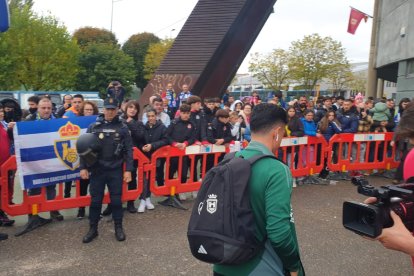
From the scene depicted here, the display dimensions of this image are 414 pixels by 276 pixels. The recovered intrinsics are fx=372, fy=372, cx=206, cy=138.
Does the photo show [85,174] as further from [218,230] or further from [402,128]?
[402,128]

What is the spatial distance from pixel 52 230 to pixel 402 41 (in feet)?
60.0

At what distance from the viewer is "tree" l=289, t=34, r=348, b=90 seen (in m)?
43.8

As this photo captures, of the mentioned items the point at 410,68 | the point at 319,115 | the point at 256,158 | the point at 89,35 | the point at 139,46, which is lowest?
the point at 319,115

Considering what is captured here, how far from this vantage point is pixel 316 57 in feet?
145

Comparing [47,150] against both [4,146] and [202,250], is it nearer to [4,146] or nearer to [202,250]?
[4,146]

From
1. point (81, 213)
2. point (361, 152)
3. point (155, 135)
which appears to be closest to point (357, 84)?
point (361, 152)

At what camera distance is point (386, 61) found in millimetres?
21156

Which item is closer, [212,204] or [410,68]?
[212,204]

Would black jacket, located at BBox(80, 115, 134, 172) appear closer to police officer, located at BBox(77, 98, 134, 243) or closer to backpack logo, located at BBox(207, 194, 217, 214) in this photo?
police officer, located at BBox(77, 98, 134, 243)

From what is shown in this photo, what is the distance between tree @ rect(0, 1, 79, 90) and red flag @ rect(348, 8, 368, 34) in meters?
21.9

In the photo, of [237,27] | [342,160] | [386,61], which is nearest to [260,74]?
[386,61]

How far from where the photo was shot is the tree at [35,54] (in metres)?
27.0

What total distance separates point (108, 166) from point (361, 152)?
20.8 ft

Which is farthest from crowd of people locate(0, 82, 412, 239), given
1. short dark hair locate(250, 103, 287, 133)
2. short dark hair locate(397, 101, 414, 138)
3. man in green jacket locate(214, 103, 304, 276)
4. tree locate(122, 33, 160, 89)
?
tree locate(122, 33, 160, 89)
